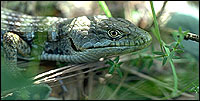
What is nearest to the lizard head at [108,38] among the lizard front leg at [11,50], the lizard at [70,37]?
the lizard at [70,37]

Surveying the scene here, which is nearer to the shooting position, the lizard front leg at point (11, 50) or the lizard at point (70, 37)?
the lizard at point (70, 37)

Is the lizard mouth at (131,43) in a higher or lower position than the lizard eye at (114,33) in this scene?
lower

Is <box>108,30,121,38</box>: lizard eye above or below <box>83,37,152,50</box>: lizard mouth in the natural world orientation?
above

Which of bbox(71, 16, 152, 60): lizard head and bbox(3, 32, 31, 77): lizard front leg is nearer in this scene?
bbox(71, 16, 152, 60): lizard head

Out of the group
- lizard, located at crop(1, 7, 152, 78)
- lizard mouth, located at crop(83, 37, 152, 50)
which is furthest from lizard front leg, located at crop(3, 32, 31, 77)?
lizard mouth, located at crop(83, 37, 152, 50)

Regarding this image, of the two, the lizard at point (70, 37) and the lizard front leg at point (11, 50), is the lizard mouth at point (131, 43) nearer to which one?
the lizard at point (70, 37)

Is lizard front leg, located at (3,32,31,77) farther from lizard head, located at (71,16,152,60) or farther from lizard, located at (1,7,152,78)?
lizard head, located at (71,16,152,60)

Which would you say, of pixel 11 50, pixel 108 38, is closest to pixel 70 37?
pixel 108 38

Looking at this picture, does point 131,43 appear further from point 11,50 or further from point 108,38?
point 11,50
